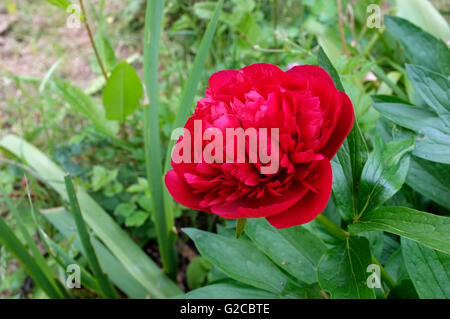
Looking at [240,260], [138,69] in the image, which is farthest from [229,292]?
[138,69]

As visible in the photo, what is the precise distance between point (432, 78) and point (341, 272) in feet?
1.27

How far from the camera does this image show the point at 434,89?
2.33ft

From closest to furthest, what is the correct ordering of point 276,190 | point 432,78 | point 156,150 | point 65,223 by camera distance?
point 276,190
point 432,78
point 156,150
point 65,223

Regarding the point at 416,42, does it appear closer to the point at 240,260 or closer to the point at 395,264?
the point at 395,264

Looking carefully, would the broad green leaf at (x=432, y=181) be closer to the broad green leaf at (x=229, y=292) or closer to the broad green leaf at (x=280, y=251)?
the broad green leaf at (x=280, y=251)

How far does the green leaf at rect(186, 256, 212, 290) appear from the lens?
110 centimetres

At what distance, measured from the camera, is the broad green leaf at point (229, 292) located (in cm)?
72

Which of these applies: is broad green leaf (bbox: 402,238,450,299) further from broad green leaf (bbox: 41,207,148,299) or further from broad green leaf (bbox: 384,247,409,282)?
broad green leaf (bbox: 41,207,148,299)

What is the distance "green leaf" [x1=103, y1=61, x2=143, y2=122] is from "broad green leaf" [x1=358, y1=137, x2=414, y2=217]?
0.71 m

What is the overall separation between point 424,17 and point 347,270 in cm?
97

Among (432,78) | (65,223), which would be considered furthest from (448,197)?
(65,223)

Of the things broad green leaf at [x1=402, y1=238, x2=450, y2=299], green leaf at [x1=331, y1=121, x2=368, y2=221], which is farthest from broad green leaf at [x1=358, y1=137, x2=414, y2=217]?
broad green leaf at [x1=402, y1=238, x2=450, y2=299]

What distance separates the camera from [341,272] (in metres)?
0.59
